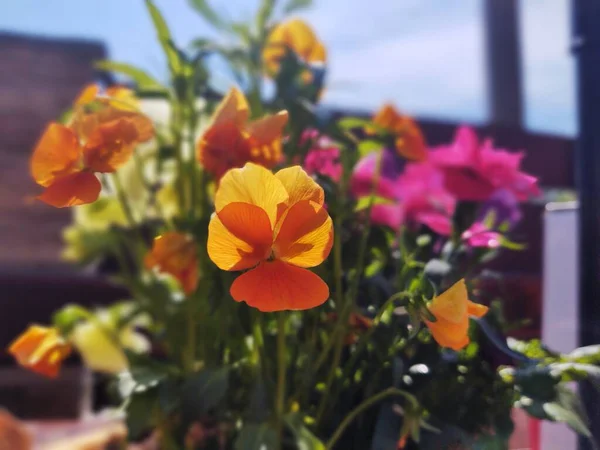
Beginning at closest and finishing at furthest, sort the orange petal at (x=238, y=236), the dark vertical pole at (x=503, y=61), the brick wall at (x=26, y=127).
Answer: the orange petal at (x=238, y=236), the dark vertical pole at (x=503, y=61), the brick wall at (x=26, y=127)

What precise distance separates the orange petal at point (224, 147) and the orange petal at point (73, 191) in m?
0.06

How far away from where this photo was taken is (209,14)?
436mm

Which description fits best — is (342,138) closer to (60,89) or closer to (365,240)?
(365,240)

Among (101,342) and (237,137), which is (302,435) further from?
(101,342)

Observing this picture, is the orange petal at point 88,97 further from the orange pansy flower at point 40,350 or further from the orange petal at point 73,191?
the orange pansy flower at point 40,350

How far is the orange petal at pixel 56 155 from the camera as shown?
273mm

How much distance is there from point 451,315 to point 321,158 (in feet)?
0.55

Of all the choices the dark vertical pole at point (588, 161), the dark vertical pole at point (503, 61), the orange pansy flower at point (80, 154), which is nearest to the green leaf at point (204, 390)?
the orange pansy flower at point (80, 154)

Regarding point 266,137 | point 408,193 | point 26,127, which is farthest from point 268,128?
point 26,127

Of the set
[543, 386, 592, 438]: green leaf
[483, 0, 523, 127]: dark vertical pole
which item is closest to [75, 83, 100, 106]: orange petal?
[543, 386, 592, 438]: green leaf

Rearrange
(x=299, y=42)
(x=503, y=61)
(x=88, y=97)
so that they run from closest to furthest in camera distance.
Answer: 1. (x=88, y=97)
2. (x=299, y=42)
3. (x=503, y=61)

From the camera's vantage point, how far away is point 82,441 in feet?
2.27

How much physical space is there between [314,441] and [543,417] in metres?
0.11

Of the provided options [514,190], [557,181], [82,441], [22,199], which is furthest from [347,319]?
[22,199]
